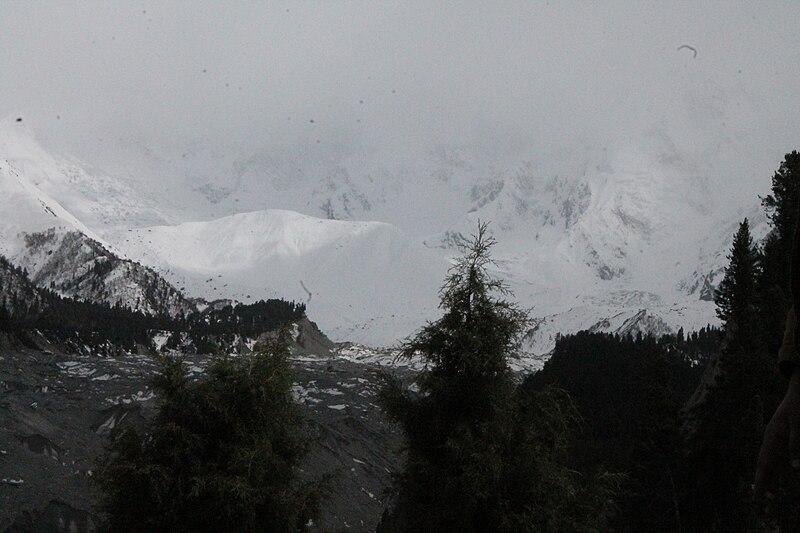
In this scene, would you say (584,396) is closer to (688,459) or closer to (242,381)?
(688,459)

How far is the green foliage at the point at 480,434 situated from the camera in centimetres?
1223

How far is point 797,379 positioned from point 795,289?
1.43ft

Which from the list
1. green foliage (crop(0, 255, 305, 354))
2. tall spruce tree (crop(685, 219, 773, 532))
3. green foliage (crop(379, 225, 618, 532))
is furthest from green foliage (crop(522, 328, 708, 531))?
green foliage (crop(0, 255, 305, 354))

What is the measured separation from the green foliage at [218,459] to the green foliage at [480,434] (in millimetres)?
2053

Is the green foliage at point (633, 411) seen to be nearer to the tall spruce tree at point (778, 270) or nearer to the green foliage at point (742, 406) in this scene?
the green foliage at point (742, 406)

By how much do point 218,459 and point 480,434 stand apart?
15.2ft

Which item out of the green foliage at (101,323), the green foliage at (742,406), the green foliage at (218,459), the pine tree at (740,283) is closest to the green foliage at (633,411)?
the green foliage at (742,406)

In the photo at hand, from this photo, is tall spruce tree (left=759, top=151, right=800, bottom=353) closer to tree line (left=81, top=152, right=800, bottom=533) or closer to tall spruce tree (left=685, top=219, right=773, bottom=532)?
tall spruce tree (left=685, top=219, right=773, bottom=532)

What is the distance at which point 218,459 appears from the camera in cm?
1313

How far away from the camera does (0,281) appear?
166500mm

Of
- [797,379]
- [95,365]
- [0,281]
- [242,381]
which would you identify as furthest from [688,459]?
[0,281]

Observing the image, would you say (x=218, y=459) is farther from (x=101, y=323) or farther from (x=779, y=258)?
(x=101, y=323)

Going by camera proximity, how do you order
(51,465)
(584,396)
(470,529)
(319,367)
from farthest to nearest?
(319,367), (584,396), (51,465), (470,529)

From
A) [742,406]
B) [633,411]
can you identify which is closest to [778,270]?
[742,406]
